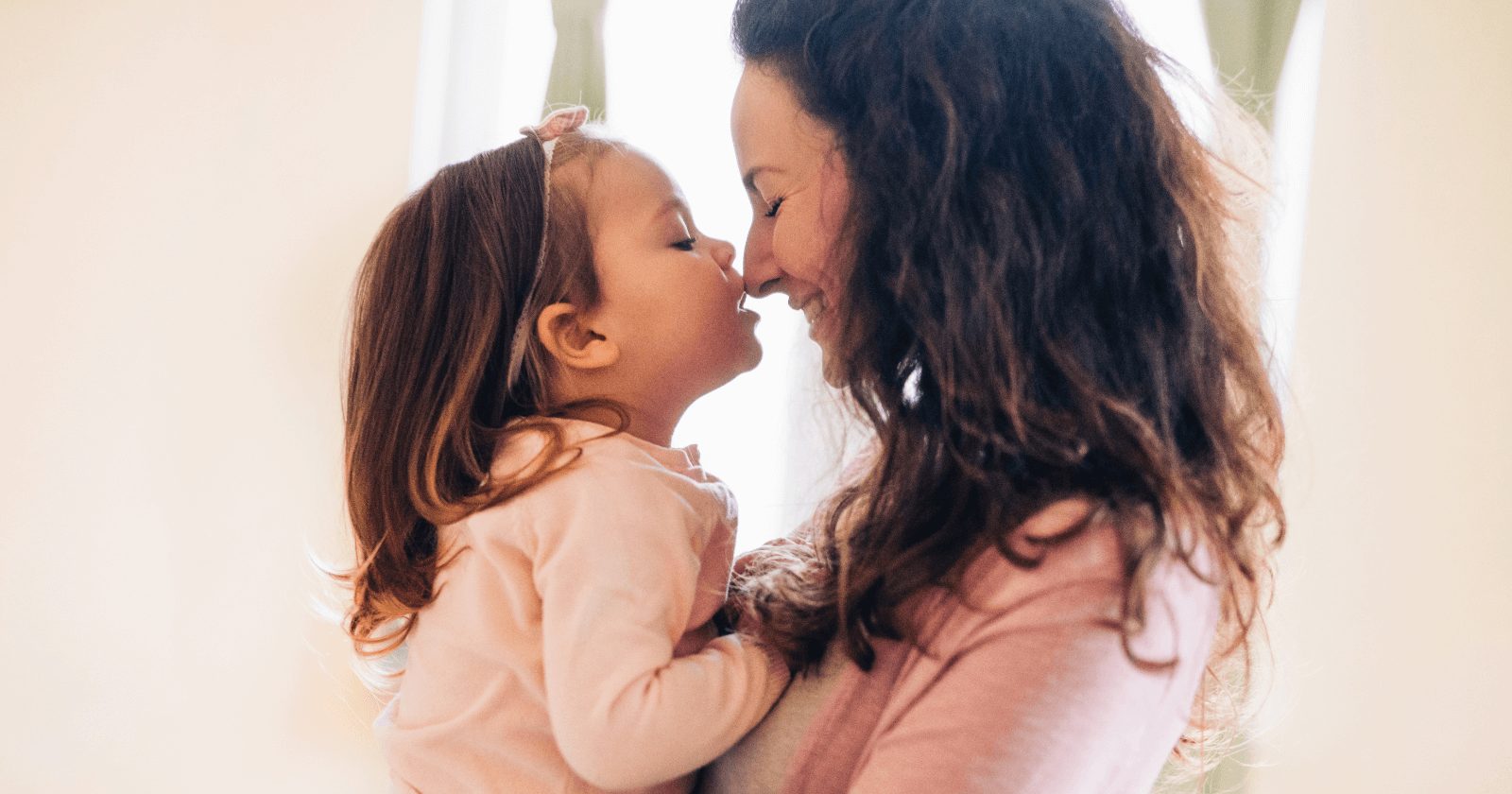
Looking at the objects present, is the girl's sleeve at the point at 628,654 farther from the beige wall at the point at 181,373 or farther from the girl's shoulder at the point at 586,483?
the beige wall at the point at 181,373

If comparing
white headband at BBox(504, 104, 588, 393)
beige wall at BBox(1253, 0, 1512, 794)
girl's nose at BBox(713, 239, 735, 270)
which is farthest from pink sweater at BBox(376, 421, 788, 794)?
beige wall at BBox(1253, 0, 1512, 794)

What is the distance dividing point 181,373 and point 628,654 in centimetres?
188

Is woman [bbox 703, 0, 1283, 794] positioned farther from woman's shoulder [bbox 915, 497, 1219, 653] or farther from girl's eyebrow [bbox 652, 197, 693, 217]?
girl's eyebrow [bbox 652, 197, 693, 217]

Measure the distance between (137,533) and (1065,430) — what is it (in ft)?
7.16

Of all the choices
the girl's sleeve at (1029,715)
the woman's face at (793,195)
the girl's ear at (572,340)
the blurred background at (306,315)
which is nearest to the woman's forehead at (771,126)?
the woman's face at (793,195)

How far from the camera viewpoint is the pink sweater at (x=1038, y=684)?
767 millimetres

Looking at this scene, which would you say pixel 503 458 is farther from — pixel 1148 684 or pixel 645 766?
pixel 1148 684

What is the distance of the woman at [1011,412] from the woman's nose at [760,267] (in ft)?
0.25

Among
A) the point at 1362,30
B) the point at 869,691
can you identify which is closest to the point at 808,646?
the point at 869,691

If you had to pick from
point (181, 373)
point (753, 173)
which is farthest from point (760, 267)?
point (181, 373)

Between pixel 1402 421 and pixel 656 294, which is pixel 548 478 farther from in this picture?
pixel 1402 421

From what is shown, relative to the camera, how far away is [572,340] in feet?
3.86

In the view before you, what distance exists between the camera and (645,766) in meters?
0.91

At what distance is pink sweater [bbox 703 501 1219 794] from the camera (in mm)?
767
